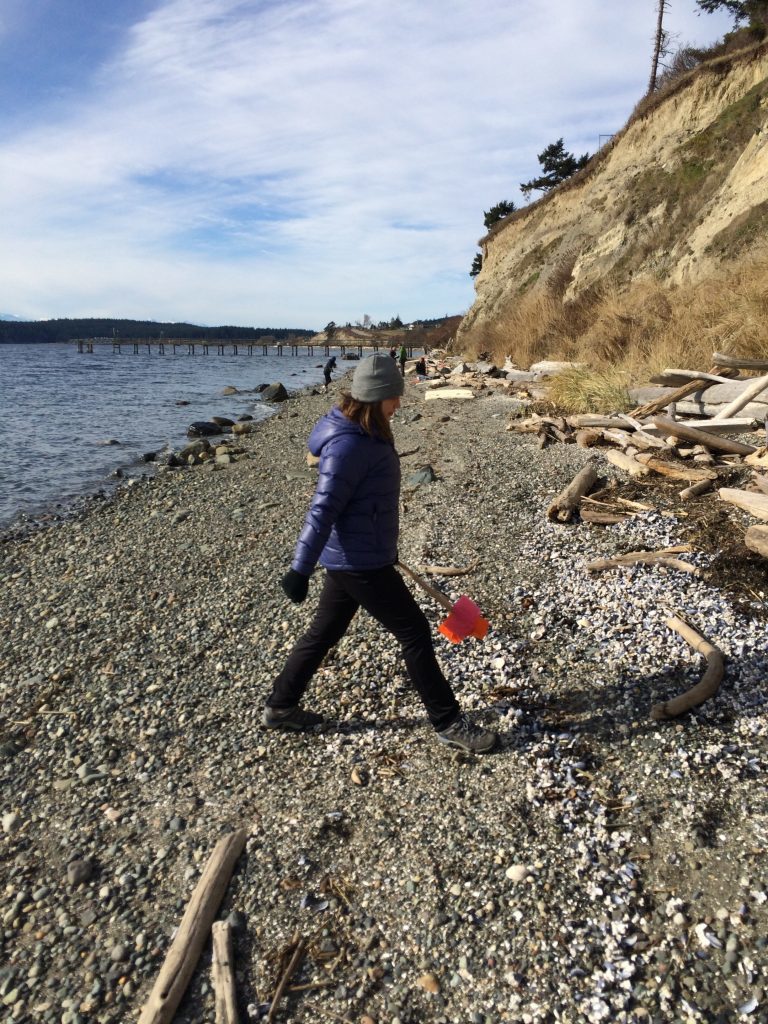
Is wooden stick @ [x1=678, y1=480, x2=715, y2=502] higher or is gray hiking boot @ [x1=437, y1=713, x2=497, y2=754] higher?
wooden stick @ [x1=678, y1=480, x2=715, y2=502]

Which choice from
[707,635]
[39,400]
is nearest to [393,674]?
[707,635]

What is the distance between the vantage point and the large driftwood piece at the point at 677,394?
1015cm

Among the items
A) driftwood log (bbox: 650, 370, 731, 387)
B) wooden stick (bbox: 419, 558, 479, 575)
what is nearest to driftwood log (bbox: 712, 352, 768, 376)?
driftwood log (bbox: 650, 370, 731, 387)

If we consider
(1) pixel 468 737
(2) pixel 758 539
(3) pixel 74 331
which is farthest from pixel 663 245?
(3) pixel 74 331

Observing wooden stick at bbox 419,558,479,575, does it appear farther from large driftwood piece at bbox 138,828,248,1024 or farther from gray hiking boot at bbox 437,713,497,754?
large driftwood piece at bbox 138,828,248,1024

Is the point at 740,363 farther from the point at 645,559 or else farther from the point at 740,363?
the point at 645,559

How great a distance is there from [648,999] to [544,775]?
1.25 metres

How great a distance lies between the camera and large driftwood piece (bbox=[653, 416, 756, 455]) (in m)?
8.42

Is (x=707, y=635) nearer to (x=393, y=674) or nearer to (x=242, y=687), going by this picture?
(x=393, y=674)

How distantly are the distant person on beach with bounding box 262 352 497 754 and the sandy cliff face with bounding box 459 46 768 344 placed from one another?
56.8 ft

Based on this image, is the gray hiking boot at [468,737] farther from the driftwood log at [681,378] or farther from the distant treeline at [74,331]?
the distant treeline at [74,331]

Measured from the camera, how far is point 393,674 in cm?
478

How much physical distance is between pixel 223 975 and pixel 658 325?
47.4 ft

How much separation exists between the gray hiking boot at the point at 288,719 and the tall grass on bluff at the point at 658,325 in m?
9.89
